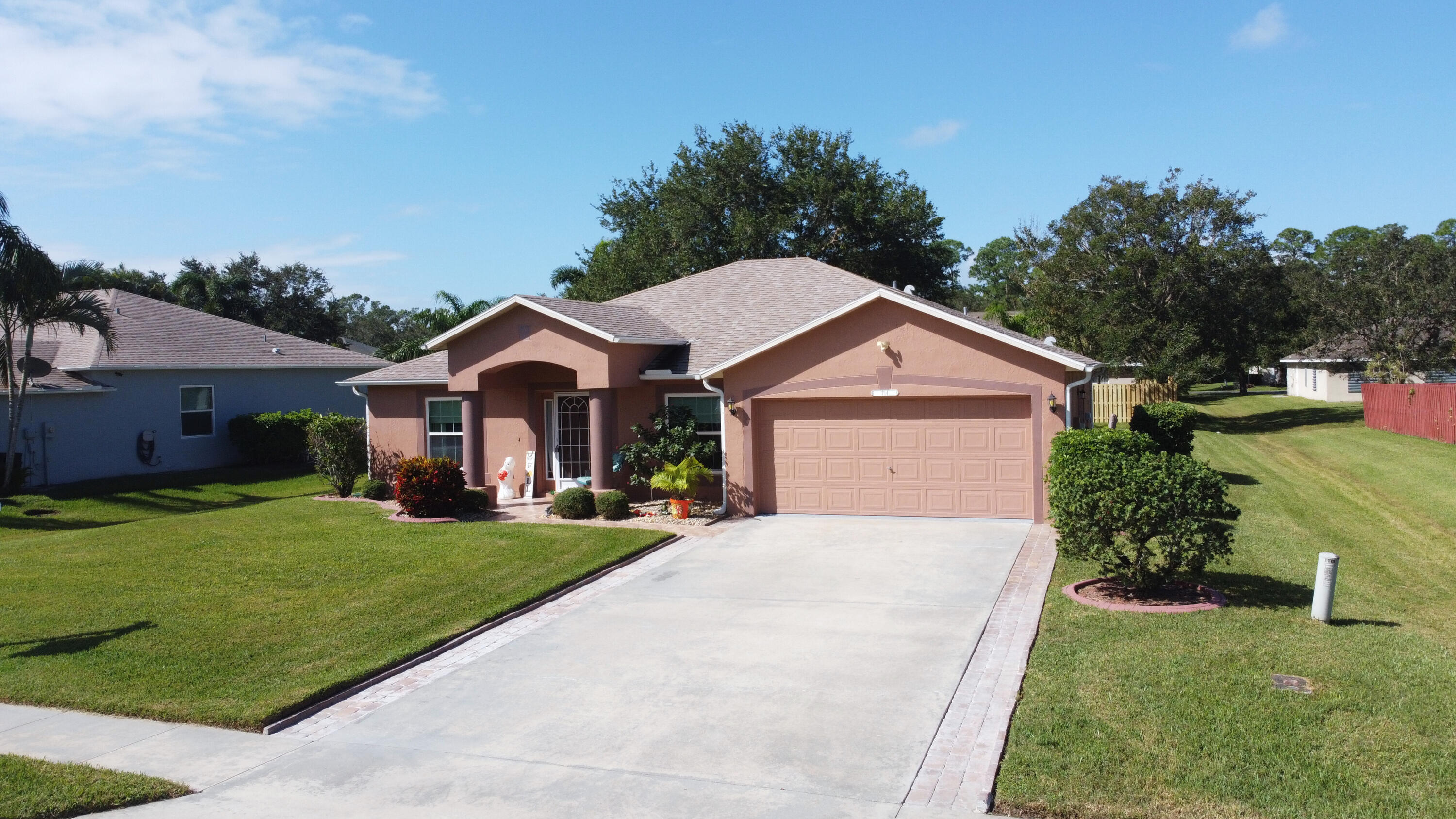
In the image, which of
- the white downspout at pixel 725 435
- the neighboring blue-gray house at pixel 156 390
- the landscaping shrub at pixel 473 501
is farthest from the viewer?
the neighboring blue-gray house at pixel 156 390

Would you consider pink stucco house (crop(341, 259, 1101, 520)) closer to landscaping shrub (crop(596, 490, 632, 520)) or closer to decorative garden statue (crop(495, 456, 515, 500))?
decorative garden statue (crop(495, 456, 515, 500))

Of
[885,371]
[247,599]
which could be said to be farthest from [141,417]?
[885,371]

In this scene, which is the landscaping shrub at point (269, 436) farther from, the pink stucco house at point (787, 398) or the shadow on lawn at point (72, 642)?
the shadow on lawn at point (72, 642)

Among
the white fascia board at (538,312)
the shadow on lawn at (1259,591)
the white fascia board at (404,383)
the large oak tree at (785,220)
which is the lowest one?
the shadow on lawn at (1259,591)

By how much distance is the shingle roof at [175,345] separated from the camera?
2522 centimetres

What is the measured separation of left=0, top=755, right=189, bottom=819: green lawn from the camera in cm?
648

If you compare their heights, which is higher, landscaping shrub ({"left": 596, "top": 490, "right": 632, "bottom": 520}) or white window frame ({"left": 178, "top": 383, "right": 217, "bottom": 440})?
white window frame ({"left": 178, "top": 383, "right": 217, "bottom": 440})

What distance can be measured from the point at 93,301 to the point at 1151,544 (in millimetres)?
22656

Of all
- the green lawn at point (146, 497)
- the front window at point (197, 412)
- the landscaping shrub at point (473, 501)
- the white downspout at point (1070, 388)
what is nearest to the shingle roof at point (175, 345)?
the front window at point (197, 412)

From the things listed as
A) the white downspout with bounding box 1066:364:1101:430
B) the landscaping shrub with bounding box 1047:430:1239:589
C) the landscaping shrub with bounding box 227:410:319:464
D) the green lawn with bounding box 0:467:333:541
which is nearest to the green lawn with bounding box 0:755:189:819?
the landscaping shrub with bounding box 1047:430:1239:589

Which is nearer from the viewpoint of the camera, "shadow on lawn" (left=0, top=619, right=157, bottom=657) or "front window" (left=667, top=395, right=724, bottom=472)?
"shadow on lawn" (left=0, top=619, right=157, bottom=657)

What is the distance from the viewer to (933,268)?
42.8 meters

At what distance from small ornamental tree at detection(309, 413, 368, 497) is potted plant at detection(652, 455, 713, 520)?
8.60 m

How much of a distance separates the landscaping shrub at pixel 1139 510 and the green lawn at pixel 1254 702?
0.70 meters
